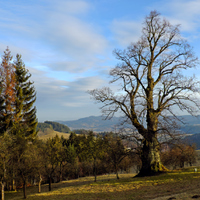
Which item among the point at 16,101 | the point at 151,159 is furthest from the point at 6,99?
the point at 151,159

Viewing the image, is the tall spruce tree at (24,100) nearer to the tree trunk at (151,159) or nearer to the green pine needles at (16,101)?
the green pine needles at (16,101)

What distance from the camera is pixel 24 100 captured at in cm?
4341

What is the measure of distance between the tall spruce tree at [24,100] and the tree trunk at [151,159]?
29.6m

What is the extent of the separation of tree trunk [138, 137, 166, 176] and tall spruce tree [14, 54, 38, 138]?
1164 inches

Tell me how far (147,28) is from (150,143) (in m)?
13.8

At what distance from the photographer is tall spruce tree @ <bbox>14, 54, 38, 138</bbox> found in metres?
41.7

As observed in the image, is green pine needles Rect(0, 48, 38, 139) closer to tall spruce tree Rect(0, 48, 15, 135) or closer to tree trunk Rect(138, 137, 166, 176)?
tall spruce tree Rect(0, 48, 15, 135)

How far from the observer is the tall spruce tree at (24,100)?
4169 centimetres

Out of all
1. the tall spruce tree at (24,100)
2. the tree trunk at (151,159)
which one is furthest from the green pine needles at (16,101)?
the tree trunk at (151,159)

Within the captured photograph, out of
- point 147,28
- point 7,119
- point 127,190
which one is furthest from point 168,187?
point 7,119

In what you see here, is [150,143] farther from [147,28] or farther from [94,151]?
[94,151]

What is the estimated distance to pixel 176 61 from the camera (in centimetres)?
2161

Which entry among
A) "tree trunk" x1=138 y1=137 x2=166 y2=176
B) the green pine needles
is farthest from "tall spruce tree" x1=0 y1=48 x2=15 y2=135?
"tree trunk" x1=138 y1=137 x2=166 y2=176

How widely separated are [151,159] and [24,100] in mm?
33473
